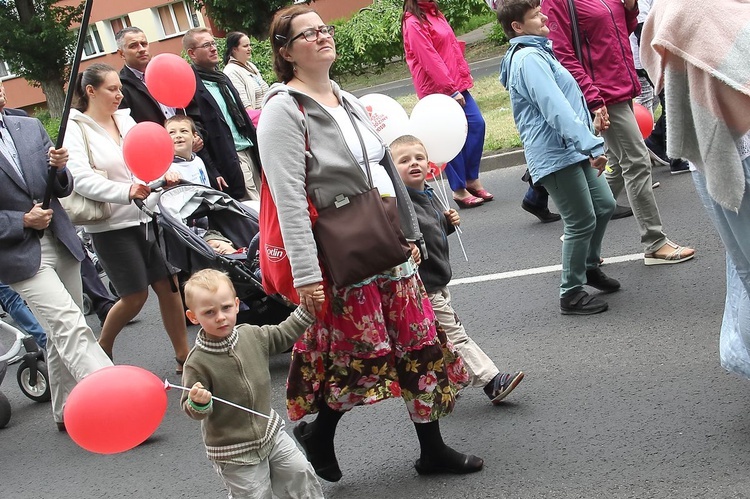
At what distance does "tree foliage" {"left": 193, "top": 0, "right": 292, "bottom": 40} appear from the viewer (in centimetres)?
2964

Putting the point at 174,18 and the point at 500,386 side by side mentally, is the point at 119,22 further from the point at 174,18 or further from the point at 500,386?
the point at 500,386

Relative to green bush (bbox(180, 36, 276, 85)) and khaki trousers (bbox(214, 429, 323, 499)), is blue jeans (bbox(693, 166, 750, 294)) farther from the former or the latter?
green bush (bbox(180, 36, 276, 85))

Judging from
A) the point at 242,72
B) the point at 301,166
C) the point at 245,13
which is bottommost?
the point at 301,166

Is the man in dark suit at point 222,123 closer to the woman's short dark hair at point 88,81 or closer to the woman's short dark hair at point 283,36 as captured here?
the woman's short dark hair at point 88,81

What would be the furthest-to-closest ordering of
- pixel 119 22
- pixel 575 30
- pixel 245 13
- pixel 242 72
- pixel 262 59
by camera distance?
pixel 119 22, pixel 245 13, pixel 262 59, pixel 242 72, pixel 575 30

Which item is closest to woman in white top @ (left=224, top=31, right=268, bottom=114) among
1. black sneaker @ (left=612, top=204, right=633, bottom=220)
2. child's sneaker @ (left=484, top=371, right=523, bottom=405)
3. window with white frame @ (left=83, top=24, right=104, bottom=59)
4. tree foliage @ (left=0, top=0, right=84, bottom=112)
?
black sneaker @ (left=612, top=204, right=633, bottom=220)

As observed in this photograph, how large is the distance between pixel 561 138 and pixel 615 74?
959mm

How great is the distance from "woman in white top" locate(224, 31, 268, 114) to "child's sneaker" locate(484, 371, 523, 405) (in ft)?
15.6

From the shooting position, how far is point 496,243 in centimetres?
762

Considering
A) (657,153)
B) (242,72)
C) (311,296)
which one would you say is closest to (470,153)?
(657,153)

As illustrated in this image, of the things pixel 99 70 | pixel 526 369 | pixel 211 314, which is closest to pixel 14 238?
pixel 99 70

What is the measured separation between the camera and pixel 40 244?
17.1 feet

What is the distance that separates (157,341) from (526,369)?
3.38 meters

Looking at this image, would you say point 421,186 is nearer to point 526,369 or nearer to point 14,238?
point 526,369
